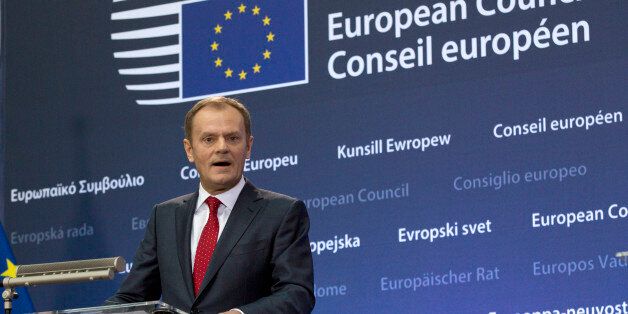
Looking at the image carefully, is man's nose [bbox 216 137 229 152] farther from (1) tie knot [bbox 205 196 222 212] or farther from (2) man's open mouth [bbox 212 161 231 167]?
(1) tie knot [bbox 205 196 222 212]

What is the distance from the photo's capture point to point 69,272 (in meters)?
3.47

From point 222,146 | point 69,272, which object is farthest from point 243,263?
point 69,272

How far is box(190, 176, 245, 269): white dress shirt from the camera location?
144 inches

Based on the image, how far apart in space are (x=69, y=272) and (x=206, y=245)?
410 millimetres

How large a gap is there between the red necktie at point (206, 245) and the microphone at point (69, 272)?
23cm

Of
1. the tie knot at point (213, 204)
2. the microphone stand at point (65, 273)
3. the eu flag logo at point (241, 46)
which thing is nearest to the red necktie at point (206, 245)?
the tie knot at point (213, 204)

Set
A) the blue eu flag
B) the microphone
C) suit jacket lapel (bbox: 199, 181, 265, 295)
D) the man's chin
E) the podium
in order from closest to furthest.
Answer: the podium < the microphone < suit jacket lapel (bbox: 199, 181, 265, 295) < the man's chin < the blue eu flag

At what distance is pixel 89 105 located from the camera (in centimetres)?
724

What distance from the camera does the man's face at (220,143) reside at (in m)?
3.60

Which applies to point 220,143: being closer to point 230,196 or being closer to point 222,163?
point 222,163

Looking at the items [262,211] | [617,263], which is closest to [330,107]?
[617,263]

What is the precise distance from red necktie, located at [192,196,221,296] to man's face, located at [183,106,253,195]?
80mm

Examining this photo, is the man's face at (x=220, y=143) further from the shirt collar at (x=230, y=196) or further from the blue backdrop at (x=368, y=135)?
the blue backdrop at (x=368, y=135)

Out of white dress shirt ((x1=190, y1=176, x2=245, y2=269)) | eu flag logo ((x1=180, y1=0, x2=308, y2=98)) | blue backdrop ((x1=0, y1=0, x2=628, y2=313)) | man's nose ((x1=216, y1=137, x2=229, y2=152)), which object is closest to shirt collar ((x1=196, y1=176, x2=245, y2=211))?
white dress shirt ((x1=190, y1=176, x2=245, y2=269))
